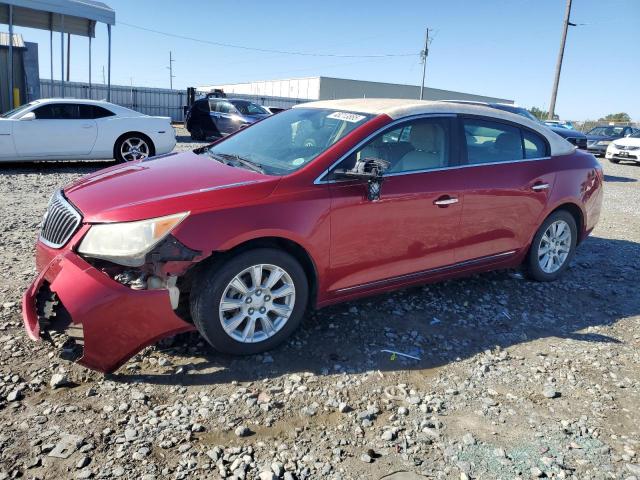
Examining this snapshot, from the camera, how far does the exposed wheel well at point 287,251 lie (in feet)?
10.3

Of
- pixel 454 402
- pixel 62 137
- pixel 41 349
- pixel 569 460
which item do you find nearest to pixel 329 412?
pixel 454 402

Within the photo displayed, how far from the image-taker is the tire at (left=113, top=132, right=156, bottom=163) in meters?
10.6

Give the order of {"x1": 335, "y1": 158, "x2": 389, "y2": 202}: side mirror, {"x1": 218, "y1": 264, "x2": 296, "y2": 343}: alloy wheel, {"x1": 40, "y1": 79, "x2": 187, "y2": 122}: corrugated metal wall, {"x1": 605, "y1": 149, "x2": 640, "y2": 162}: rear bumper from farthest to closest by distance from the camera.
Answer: {"x1": 40, "y1": 79, "x2": 187, "y2": 122}: corrugated metal wall, {"x1": 605, "y1": 149, "x2": 640, "y2": 162}: rear bumper, {"x1": 335, "y1": 158, "x2": 389, "y2": 202}: side mirror, {"x1": 218, "y1": 264, "x2": 296, "y2": 343}: alloy wheel

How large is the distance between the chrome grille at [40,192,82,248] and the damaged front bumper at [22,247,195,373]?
20 cm

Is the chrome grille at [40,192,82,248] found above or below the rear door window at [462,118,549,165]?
below

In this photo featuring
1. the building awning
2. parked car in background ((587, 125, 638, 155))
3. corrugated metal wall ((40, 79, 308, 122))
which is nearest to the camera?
the building awning

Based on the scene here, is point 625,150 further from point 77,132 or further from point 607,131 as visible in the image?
point 77,132

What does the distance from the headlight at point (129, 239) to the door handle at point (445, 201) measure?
1931mm

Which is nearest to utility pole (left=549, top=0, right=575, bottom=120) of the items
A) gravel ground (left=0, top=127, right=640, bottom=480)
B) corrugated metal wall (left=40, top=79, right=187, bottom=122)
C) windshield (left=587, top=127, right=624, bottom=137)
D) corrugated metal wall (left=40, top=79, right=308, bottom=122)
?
windshield (left=587, top=127, right=624, bottom=137)

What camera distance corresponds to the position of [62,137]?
9.91 metres

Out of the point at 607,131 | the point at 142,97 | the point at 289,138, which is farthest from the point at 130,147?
the point at 607,131

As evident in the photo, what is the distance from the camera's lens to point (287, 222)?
3.24 metres

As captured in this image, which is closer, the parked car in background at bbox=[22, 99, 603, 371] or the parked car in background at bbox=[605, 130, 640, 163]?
the parked car in background at bbox=[22, 99, 603, 371]

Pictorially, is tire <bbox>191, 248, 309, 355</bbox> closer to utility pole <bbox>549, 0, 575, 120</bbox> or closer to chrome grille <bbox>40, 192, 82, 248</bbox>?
chrome grille <bbox>40, 192, 82, 248</bbox>
